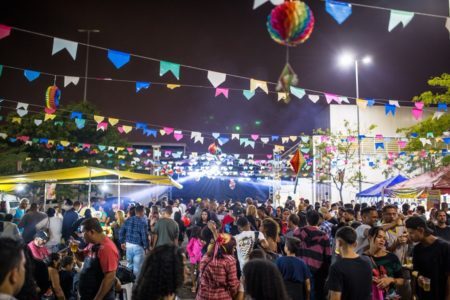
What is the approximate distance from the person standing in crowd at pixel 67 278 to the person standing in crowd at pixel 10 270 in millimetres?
3433

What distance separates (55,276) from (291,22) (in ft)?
14.8

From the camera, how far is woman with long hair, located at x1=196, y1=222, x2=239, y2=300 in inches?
197

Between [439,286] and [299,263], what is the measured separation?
1518 mm

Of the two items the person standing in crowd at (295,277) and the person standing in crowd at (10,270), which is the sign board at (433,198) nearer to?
the person standing in crowd at (295,277)

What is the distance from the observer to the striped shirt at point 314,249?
657 centimetres

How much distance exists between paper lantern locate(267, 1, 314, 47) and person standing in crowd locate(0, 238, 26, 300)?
4.18 m

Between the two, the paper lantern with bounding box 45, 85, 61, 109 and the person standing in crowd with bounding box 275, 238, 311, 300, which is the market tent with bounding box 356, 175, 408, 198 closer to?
the paper lantern with bounding box 45, 85, 61, 109

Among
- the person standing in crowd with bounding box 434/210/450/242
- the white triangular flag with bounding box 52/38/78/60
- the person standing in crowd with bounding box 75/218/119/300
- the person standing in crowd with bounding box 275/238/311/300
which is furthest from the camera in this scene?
the person standing in crowd with bounding box 434/210/450/242

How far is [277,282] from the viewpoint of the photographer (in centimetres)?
318

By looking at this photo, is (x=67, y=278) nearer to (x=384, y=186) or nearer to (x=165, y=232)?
(x=165, y=232)

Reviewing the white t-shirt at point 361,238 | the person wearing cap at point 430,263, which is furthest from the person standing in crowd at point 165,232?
the person wearing cap at point 430,263

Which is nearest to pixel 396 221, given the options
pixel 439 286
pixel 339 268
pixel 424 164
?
pixel 439 286

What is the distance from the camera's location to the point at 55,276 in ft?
19.1

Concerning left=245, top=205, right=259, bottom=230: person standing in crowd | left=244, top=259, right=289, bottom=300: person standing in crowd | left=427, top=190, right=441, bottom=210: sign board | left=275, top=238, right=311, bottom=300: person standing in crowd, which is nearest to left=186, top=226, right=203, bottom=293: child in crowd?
left=245, top=205, right=259, bottom=230: person standing in crowd
